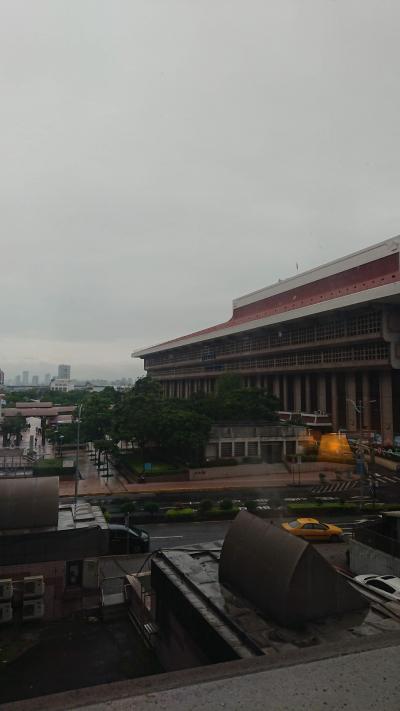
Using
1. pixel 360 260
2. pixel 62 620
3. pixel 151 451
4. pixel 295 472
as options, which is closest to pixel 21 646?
pixel 62 620

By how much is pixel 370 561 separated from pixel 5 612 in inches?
377

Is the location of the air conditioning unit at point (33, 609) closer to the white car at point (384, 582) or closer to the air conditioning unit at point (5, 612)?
the air conditioning unit at point (5, 612)

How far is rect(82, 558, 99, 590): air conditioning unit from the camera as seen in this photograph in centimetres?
902

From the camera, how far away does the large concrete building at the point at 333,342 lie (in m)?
36.0

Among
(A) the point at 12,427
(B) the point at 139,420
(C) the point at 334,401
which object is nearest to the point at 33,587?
(B) the point at 139,420

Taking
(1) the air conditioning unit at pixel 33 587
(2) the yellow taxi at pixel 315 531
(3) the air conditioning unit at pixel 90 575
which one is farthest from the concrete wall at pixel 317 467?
(1) the air conditioning unit at pixel 33 587

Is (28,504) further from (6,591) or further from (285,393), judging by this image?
(285,393)

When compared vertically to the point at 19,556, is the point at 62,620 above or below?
below

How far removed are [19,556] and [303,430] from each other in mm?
27241

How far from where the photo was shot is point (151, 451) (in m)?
35.1

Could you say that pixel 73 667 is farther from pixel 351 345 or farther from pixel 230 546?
pixel 351 345

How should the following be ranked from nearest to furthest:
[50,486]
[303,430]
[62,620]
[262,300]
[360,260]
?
[62,620] → [50,486] → [303,430] → [360,260] → [262,300]

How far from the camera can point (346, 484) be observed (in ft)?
92.9

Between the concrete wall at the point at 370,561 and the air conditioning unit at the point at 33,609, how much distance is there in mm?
8918
